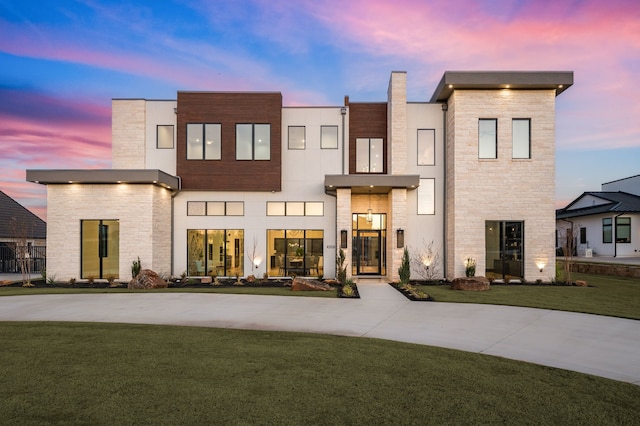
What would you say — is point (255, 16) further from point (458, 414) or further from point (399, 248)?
point (458, 414)

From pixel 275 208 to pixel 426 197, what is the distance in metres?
7.81

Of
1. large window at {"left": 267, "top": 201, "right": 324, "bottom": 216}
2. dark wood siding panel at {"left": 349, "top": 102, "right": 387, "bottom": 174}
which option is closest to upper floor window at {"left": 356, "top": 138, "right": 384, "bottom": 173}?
dark wood siding panel at {"left": 349, "top": 102, "right": 387, "bottom": 174}

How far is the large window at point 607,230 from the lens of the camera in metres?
32.4

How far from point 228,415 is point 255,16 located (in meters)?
18.7

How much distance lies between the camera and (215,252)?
19.4 m

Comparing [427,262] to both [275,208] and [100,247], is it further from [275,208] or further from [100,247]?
[100,247]

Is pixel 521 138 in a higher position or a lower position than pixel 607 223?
higher

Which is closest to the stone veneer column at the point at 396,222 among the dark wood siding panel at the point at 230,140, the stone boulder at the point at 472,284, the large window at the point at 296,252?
the stone boulder at the point at 472,284

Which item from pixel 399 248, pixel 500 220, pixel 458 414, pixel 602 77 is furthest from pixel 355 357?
pixel 602 77

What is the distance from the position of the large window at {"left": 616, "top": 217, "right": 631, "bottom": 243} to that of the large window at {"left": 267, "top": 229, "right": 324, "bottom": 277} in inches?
1122

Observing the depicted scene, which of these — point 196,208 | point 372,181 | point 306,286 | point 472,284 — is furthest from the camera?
point 196,208

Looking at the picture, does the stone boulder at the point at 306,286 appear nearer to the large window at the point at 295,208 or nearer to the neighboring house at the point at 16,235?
the large window at the point at 295,208

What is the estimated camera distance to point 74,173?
55.2 ft

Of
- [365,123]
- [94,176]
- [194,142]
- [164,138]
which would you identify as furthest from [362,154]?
[94,176]
